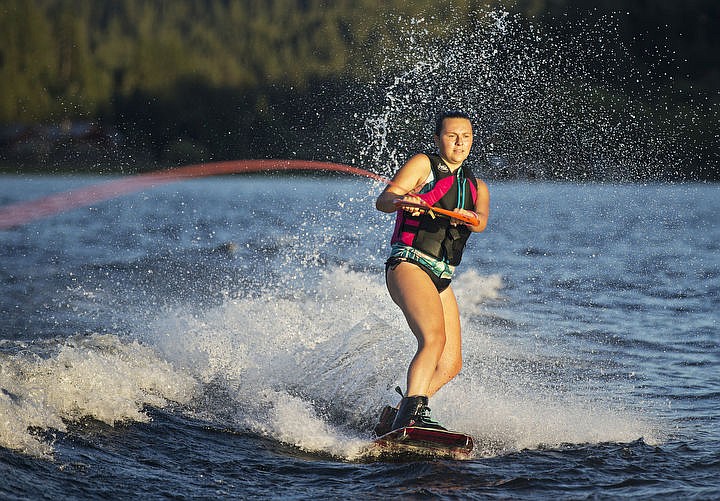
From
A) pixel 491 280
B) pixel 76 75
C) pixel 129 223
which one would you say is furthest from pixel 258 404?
pixel 76 75

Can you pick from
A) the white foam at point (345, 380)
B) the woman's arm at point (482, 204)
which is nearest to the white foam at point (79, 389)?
the white foam at point (345, 380)

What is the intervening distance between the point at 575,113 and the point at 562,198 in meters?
3.59

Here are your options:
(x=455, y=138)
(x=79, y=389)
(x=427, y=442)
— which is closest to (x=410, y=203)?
(x=455, y=138)

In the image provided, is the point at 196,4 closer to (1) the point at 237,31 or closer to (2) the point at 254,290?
(1) the point at 237,31

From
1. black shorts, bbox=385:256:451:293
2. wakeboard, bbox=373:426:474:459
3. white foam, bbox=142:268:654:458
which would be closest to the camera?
wakeboard, bbox=373:426:474:459

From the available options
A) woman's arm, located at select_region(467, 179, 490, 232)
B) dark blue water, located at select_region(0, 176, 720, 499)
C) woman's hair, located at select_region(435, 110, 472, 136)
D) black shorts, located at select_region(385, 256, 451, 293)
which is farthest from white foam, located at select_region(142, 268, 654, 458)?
woman's hair, located at select_region(435, 110, 472, 136)

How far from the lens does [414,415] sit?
5469mm

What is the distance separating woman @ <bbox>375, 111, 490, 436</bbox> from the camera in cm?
556

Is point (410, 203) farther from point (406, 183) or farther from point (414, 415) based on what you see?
point (414, 415)

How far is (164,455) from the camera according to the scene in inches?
214

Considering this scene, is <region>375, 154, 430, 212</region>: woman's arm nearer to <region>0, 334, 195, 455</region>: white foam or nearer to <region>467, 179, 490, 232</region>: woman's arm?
<region>467, 179, 490, 232</region>: woman's arm

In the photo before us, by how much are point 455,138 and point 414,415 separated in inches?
65.4

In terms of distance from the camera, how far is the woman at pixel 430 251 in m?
5.56

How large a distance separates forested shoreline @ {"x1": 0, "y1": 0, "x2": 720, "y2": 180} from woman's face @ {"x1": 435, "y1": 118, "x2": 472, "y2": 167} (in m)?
11.6
